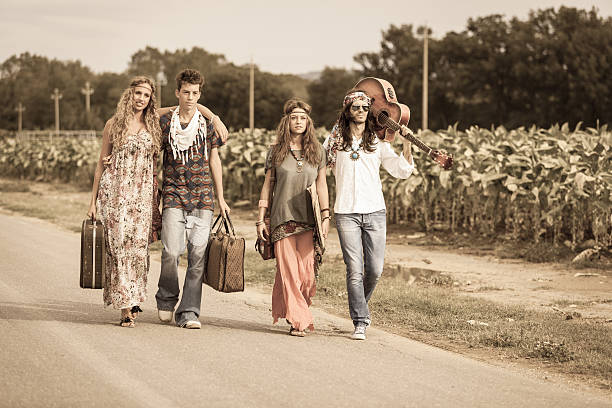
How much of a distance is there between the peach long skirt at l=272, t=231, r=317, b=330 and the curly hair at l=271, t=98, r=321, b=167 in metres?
0.60

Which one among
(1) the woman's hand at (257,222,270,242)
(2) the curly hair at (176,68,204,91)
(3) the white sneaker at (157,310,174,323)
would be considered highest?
(2) the curly hair at (176,68,204,91)

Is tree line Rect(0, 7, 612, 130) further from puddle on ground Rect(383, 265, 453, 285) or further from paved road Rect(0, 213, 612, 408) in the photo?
paved road Rect(0, 213, 612, 408)

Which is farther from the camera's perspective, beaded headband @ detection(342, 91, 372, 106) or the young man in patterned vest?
the young man in patterned vest

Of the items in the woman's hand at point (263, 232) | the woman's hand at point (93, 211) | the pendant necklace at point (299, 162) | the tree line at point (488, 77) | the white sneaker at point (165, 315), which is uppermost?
the tree line at point (488, 77)

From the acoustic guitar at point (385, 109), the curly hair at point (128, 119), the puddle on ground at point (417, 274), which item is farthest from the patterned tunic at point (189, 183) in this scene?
the puddle on ground at point (417, 274)

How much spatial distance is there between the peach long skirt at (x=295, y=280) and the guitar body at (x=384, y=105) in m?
1.00

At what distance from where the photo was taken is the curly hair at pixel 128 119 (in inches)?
287

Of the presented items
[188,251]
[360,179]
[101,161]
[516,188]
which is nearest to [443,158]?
[360,179]

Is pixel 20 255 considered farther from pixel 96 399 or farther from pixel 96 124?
pixel 96 124

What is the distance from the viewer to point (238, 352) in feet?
21.2

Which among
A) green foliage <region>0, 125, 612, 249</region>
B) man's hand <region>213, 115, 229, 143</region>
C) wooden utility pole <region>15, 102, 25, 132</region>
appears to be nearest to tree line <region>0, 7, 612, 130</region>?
green foliage <region>0, 125, 612, 249</region>

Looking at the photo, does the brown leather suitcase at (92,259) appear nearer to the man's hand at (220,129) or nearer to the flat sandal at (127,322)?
the flat sandal at (127,322)

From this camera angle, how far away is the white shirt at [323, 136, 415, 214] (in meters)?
7.02

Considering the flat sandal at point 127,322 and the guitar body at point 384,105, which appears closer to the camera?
the guitar body at point 384,105
